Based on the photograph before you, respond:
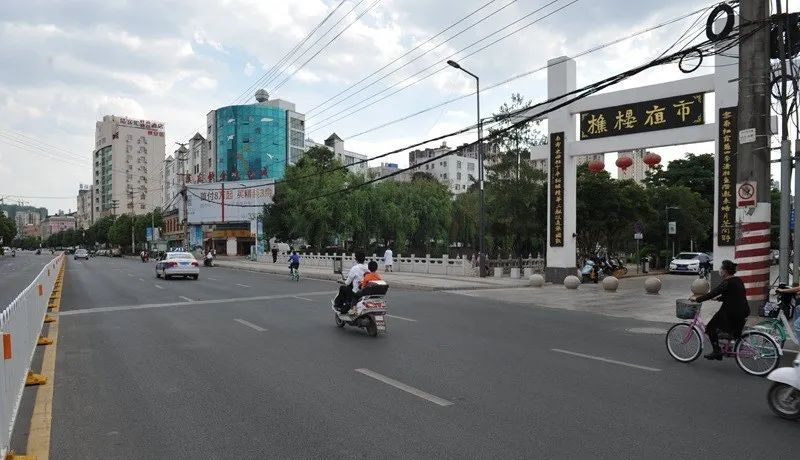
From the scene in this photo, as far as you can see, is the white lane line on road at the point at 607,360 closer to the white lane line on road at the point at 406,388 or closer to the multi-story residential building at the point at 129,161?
the white lane line on road at the point at 406,388

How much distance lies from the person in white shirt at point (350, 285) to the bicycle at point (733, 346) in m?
5.71

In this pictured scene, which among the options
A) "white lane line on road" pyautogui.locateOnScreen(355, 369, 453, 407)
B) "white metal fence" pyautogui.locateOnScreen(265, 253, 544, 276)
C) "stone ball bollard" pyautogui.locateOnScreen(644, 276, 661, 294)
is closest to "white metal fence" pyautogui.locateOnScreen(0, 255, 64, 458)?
"white lane line on road" pyautogui.locateOnScreen(355, 369, 453, 407)

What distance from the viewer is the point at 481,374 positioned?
7.88m

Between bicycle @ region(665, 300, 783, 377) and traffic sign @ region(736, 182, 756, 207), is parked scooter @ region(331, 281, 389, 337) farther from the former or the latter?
traffic sign @ region(736, 182, 756, 207)

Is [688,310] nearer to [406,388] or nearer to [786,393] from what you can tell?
[786,393]

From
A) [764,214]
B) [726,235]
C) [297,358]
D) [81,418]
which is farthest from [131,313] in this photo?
[726,235]

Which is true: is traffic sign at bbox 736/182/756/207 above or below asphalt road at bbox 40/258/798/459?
above

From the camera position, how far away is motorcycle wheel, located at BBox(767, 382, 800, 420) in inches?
233

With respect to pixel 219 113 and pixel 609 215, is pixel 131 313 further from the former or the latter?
pixel 219 113

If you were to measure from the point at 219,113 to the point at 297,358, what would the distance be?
90971 millimetres

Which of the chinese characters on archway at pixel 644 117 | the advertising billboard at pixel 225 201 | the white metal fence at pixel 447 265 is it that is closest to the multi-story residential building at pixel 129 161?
the advertising billboard at pixel 225 201

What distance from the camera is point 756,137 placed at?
13.4m

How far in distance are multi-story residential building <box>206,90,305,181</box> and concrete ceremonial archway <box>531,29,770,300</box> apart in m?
69.0

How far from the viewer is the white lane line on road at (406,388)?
6.48 meters
